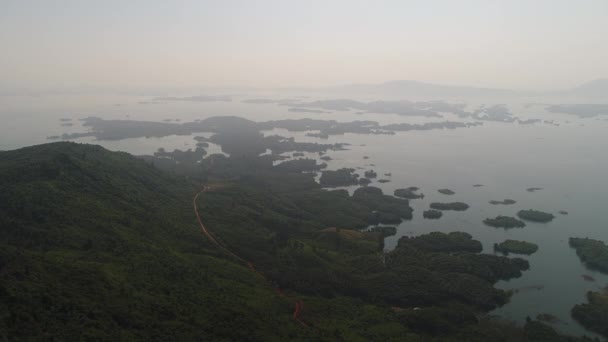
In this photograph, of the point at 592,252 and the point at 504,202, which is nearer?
the point at 592,252

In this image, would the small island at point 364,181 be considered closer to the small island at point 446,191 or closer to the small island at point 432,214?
the small island at point 446,191

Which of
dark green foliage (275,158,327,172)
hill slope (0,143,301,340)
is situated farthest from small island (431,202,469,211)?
hill slope (0,143,301,340)

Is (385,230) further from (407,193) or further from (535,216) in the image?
(535,216)

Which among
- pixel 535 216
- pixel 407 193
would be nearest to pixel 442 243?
pixel 535 216

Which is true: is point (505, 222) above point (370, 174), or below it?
below

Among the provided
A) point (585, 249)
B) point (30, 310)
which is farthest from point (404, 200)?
point (30, 310)

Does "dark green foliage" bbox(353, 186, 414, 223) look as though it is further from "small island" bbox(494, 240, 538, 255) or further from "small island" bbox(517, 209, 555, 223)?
"small island" bbox(517, 209, 555, 223)

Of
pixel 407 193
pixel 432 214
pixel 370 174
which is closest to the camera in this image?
pixel 432 214
